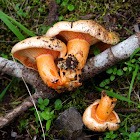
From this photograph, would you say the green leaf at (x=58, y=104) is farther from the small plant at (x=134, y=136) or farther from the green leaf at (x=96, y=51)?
the small plant at (x=134, y=136)

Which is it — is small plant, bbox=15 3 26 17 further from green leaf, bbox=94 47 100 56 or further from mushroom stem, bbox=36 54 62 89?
green leaf, bbox=94 47 100 56

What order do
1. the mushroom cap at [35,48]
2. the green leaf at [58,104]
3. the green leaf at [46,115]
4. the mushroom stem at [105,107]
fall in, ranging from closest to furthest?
the mushroom cap at [35,48] < the mushroom stem at [105,107] < the green leaf at [46,115] < the green leaf at [58,104]

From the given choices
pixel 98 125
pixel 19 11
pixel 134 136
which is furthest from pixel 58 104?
pixel 19 11

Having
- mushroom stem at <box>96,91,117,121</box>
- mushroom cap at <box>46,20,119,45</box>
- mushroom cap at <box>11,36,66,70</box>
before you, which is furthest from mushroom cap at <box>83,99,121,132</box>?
mushroom cap at <box>46,20,119,45</box>

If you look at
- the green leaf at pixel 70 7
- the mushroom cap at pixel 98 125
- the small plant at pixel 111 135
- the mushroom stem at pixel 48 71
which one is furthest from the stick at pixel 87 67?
the green leaf at pixel 70 7

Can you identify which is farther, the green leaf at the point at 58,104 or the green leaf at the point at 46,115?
the green leaf at the point at 58,104
